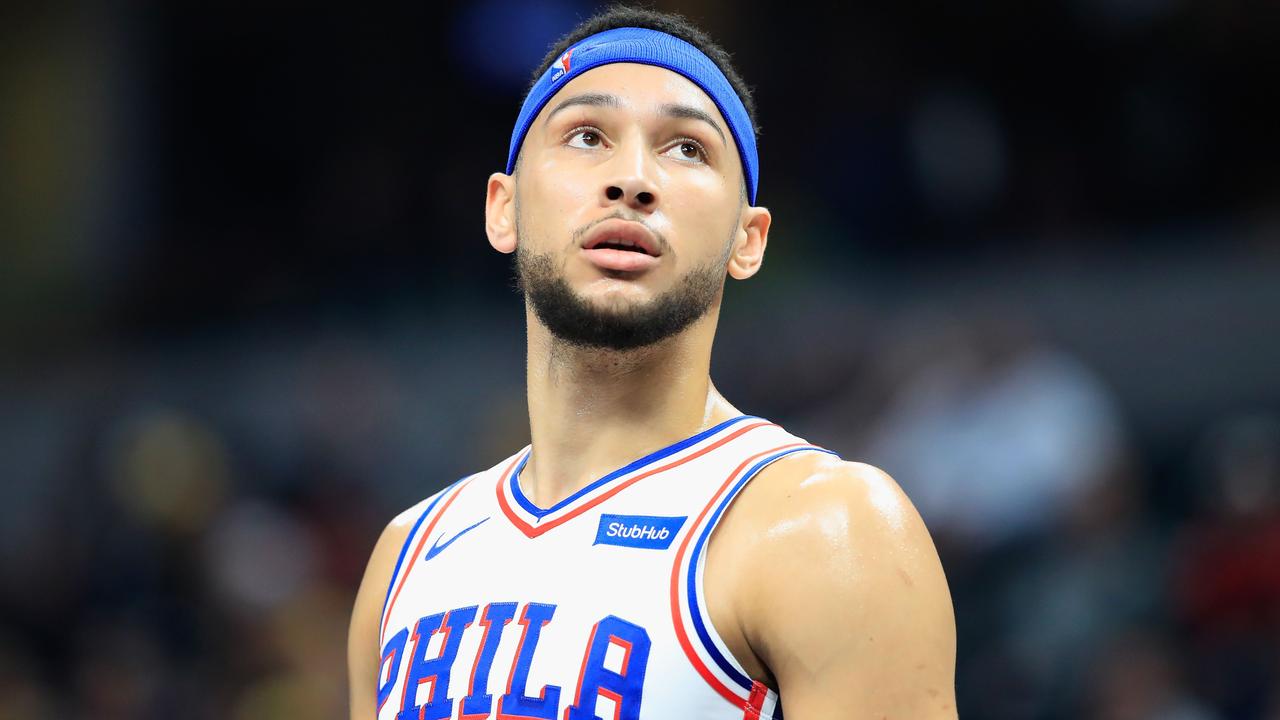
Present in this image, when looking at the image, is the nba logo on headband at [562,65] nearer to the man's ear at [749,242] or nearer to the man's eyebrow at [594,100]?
the man's eyebrow at [594,100]

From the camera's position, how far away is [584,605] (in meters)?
3.10

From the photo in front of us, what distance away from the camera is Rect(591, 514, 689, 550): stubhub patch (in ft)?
10.3

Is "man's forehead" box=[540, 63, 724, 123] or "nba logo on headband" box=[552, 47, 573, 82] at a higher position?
"nba logo on headband" box=[552, 47, 573, 82]

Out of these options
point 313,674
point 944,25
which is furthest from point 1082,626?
point 944,25

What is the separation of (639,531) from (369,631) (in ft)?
2.92

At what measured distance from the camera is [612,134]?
350cm

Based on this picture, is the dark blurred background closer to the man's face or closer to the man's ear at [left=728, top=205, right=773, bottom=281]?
the man's ear at [left=728, top=205, right=773, bottom=281]

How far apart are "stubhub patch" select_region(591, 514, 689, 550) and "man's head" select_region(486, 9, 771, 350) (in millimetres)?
411

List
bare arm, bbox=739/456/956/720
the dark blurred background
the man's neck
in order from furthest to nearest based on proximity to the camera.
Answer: the dark blurred background → the man's neck → bare arm, bbox=739/456/956/720

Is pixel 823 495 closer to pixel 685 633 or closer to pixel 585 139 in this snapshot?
pixel 685 633

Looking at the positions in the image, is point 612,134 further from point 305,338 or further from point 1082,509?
point 305,338

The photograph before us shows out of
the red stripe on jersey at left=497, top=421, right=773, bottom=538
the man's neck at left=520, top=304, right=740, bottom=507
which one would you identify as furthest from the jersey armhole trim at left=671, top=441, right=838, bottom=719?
the man's neck at left=520, top=304, right=740, bottom=507

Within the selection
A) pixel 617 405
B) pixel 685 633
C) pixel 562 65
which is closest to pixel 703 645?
pixel 685 633

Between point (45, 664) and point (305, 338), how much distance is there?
3454mm
